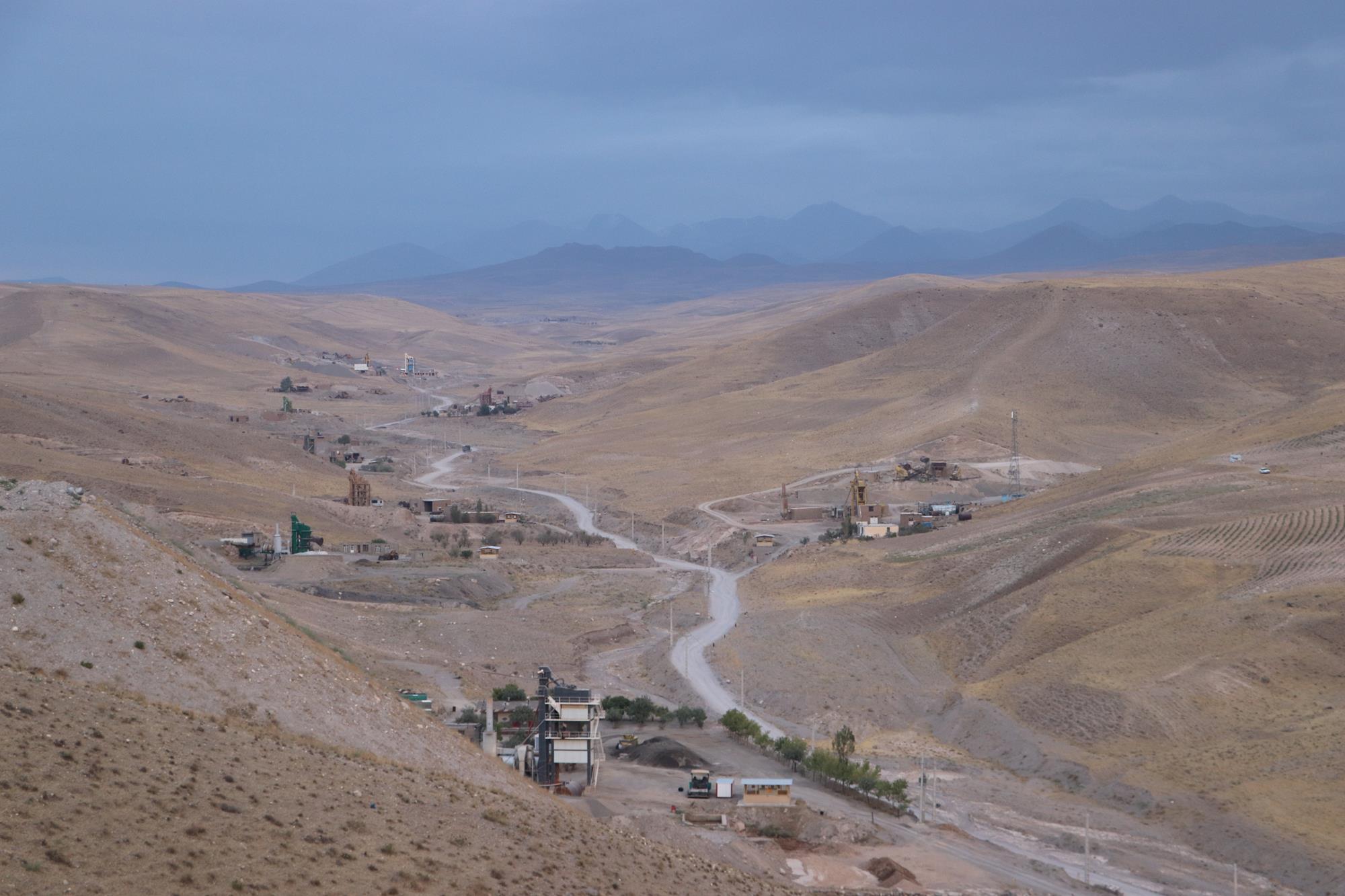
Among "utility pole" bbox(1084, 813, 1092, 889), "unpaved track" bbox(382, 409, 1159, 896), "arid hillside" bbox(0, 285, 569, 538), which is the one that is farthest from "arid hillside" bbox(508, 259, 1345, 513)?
"utility pole" bbox(1084, 813, 1092, 889)

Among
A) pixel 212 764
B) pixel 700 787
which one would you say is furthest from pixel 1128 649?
pixel 212 764

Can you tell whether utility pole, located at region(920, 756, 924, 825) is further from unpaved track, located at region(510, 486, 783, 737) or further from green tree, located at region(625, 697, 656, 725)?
green tree, located at region(625, 697, 656, 725)

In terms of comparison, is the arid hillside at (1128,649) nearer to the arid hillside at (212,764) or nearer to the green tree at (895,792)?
the green tree at (895,792)

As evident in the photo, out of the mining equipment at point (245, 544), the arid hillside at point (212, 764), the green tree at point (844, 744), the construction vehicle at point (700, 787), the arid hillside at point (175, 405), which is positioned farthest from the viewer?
the arid hillside at point (175, 405)

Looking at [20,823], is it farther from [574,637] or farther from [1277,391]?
[1277,391]

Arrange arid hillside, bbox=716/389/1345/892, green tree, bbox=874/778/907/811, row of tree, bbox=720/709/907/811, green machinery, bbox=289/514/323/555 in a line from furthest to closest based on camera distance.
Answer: green machinery, bbox=289/514/323/555 < row of tree, bbox=720/709/907/811 < arid hillside, bbox=716/389/1345/892 < green tree, bbox=874/778/907/811

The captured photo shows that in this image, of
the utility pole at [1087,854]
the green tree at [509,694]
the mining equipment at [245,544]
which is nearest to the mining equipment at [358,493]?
the mining equipment at [245,544]

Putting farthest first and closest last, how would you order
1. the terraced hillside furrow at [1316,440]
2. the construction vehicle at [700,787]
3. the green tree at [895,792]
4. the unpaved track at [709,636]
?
the terraced hillside furrow at [1316,440] < the unpaved track at [709,636] < the green tree at [895,792] < the construction vehicle at [700,787]

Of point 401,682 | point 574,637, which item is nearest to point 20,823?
point 401,682
